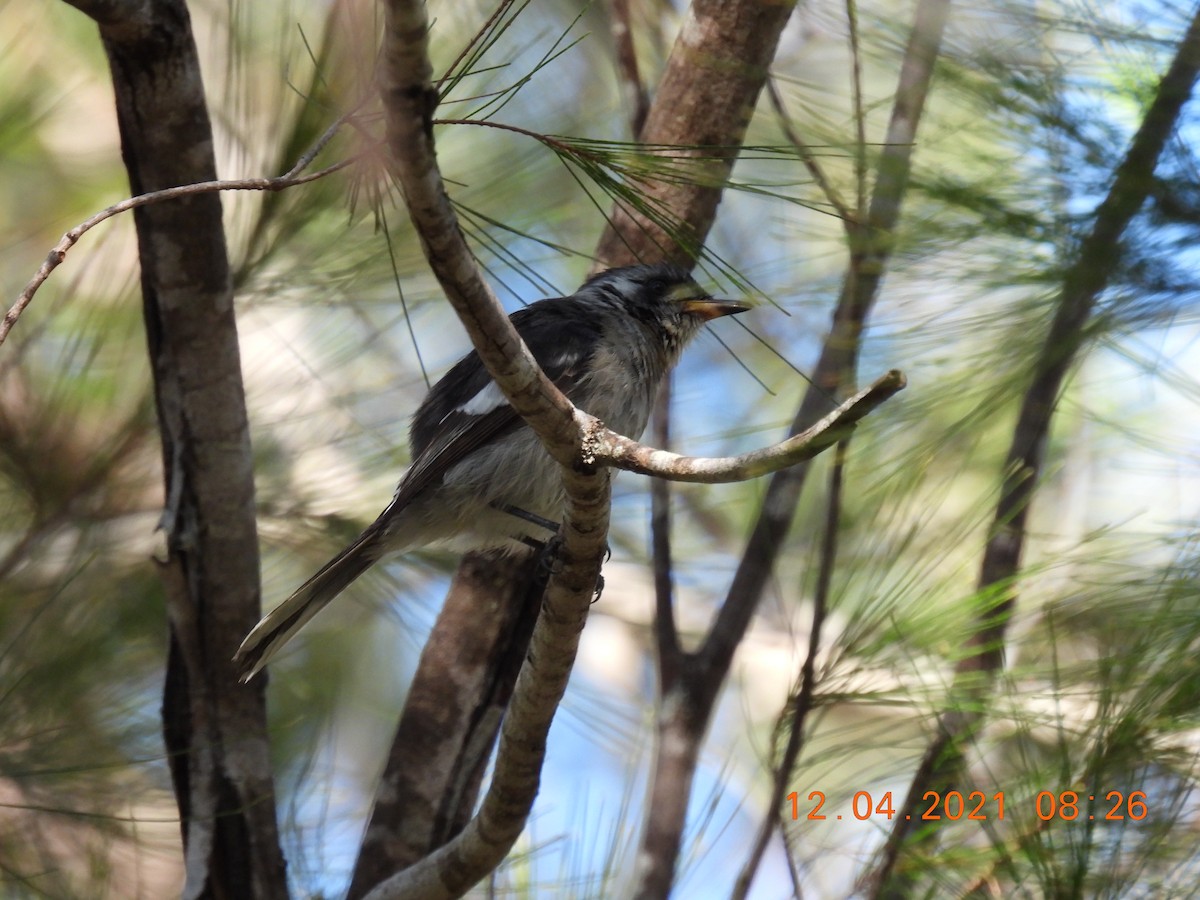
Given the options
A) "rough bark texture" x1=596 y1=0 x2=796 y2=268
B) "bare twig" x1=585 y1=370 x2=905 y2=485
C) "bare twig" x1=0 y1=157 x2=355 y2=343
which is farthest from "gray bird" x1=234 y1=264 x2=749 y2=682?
"bare twig" x1=0 y1=157 x2=355 y2=343

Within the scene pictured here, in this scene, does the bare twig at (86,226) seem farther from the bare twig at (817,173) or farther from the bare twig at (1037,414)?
the bare twig at (1037,414)

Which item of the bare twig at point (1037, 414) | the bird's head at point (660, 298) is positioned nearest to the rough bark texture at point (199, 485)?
the bird's head at point (660, 298)

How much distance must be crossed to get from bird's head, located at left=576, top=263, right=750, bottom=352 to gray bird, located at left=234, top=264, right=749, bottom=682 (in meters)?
0.01

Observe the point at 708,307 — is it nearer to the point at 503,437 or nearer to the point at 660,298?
the point at 660,298

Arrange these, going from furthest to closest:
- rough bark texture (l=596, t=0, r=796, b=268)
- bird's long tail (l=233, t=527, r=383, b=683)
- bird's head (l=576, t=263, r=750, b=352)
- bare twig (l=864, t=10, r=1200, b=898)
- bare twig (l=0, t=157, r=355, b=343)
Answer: bird's head (l=576, t=263, r=750, b=352), rough bark texture (l=596, t=0, r=796, b=268), bird's long tail (l=233, t=527, r=383, b=683), bare twig (l=864, t=10, r=1200, b=898), bare twig (l=0, t=157, r=355, b=343)

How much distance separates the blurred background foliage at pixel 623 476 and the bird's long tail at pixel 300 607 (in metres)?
0.39

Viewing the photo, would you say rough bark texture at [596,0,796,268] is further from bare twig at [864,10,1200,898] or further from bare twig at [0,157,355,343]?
bare twig at [0,157,355,343]

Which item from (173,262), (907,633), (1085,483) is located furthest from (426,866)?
(1085,483)

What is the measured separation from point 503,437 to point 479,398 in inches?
5.0

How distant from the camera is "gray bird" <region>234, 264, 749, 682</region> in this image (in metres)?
3.32

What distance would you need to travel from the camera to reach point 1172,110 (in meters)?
2.44

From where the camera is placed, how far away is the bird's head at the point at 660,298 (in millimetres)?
3789

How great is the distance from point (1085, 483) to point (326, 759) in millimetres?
3934

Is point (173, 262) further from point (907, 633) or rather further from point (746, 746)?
point (746, 746)
